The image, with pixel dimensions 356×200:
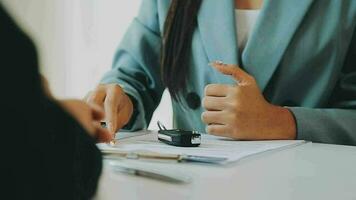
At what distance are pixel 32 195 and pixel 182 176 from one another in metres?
0.21

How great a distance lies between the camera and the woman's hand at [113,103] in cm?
65

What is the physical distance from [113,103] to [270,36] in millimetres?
267

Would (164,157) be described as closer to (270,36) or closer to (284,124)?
(284,124)

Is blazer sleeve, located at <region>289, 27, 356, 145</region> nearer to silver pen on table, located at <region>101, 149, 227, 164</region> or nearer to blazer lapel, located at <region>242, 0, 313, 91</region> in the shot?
blazer lapel, located at <region>242, 0, 313, 91</region>

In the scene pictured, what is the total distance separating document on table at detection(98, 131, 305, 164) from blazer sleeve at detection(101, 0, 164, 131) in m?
0.19

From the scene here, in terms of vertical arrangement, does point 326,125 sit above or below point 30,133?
below

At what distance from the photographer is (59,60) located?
1699mm

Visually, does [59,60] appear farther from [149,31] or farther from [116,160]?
[116,160]

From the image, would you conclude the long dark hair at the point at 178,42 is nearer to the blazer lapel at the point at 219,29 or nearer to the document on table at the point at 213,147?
the blazer lapel at the point at 219,29

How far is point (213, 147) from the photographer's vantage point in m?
0.54

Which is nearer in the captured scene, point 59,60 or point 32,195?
point 32,195

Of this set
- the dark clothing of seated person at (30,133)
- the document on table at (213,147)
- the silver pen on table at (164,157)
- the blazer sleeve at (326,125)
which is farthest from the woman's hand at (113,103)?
the dark clothing of seated person at (30,133)

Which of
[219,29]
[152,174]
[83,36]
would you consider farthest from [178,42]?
[83,36]

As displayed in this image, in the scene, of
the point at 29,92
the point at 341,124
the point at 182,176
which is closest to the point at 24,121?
the point at 29,92
